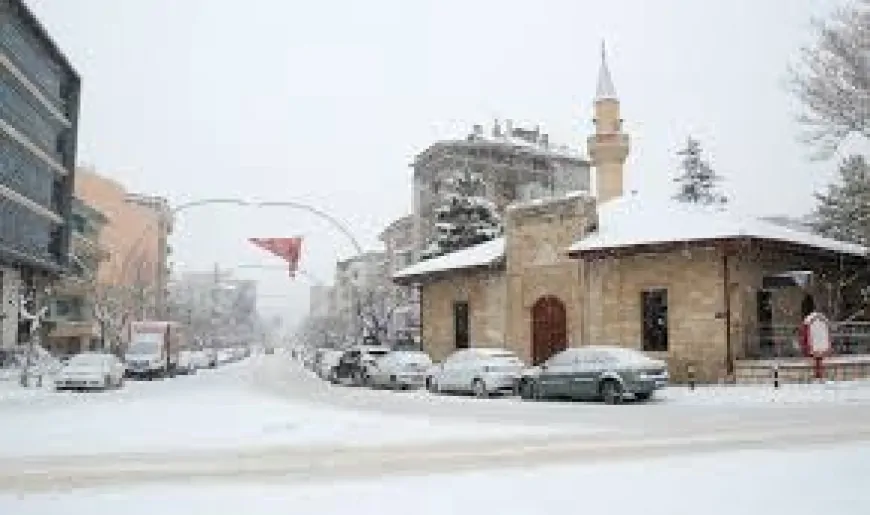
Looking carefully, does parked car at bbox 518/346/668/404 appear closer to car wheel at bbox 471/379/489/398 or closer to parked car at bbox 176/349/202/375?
car wheel at bbox 471/379/489/398

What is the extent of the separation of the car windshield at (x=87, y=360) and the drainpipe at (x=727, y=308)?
23.3 metres

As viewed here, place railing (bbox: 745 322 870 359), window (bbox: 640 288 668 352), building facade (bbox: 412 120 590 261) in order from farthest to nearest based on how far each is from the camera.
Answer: building facade (bbox: 412 120 590 261) → window (bbox: 640 288 668 352) → railing (bbox: 745 322 870 359)

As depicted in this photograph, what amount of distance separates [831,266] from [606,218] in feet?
27.8

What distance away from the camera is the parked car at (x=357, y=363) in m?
40.5

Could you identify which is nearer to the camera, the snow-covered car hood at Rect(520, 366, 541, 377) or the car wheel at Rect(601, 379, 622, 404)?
the car wheel at Rect(601, 379, 622, 404)

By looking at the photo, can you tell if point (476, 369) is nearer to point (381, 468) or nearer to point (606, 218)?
point (606, 218)

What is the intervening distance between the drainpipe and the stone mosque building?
32mm

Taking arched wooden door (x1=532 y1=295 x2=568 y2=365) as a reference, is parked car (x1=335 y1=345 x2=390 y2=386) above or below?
below

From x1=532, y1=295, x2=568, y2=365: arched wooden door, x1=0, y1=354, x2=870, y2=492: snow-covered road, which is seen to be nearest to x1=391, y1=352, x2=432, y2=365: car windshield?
x1=532, y1=295, x2=568, y2=365: arched wooden door

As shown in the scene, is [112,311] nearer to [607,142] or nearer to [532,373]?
[607,142]

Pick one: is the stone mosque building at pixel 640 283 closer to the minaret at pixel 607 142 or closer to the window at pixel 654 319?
the window at pixel 654 319

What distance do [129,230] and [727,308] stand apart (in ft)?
303

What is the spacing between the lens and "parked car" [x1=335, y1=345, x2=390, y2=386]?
133 ft

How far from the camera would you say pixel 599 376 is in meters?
27.2
